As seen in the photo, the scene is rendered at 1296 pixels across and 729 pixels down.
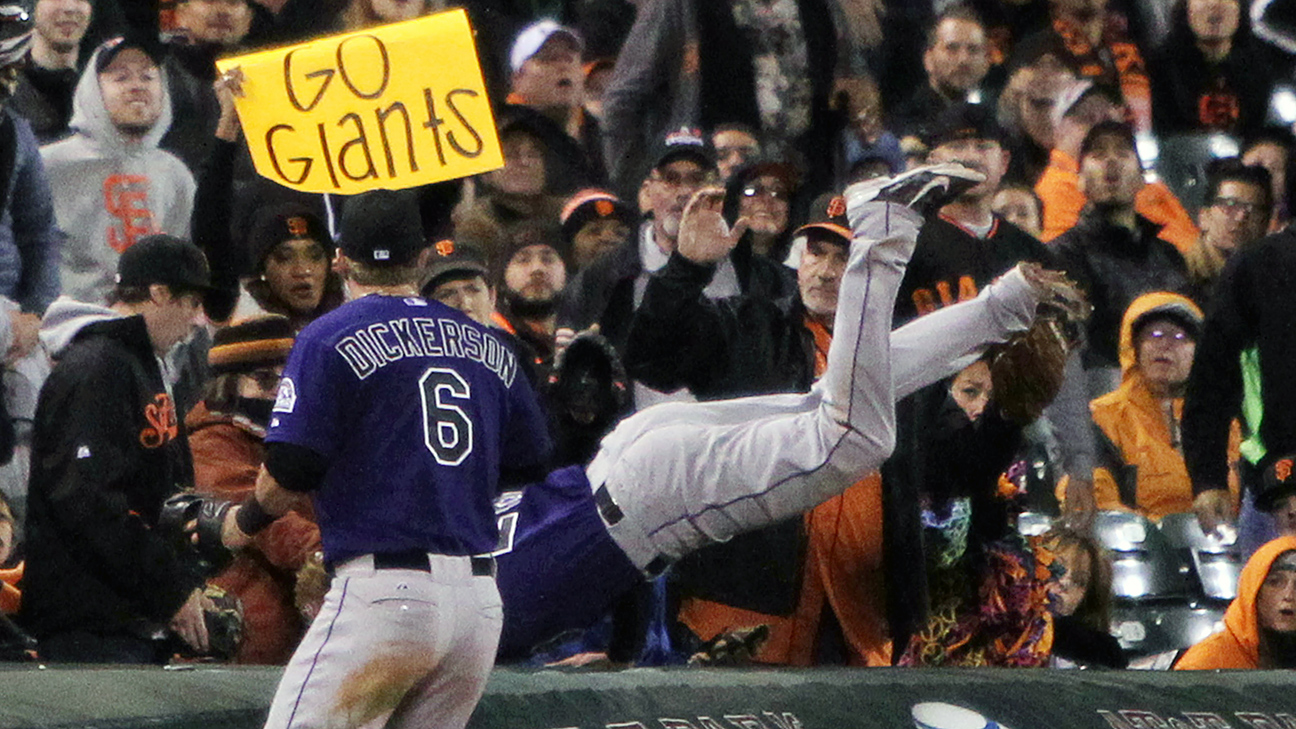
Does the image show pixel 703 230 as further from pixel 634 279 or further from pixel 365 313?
pixel 365 313

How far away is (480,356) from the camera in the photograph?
17.8 ft

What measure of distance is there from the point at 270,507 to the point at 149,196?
125 inches

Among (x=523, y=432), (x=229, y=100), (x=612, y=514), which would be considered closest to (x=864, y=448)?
(x=612, y=514)

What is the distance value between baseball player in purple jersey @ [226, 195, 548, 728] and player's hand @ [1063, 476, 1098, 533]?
361cm

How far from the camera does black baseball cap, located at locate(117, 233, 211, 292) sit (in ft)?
21.7

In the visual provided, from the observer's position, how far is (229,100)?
7883 mm

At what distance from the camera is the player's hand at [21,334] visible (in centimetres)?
755

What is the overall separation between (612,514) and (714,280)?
1.91 m

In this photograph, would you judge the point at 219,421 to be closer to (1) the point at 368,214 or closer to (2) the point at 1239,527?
(1) the point at 368,214

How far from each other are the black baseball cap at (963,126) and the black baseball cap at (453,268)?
2.70m

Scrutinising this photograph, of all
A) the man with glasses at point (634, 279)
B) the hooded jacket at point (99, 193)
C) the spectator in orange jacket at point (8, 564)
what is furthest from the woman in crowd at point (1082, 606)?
the spectator in orange jacket at point (8, 564)

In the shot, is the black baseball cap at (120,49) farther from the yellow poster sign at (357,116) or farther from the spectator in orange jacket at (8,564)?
the spectator in orange jacket at (8,564)

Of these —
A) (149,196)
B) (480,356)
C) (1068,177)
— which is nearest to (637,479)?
(480,356)

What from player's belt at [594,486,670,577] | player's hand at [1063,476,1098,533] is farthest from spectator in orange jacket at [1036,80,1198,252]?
player's belt at [594,486,670,577]
